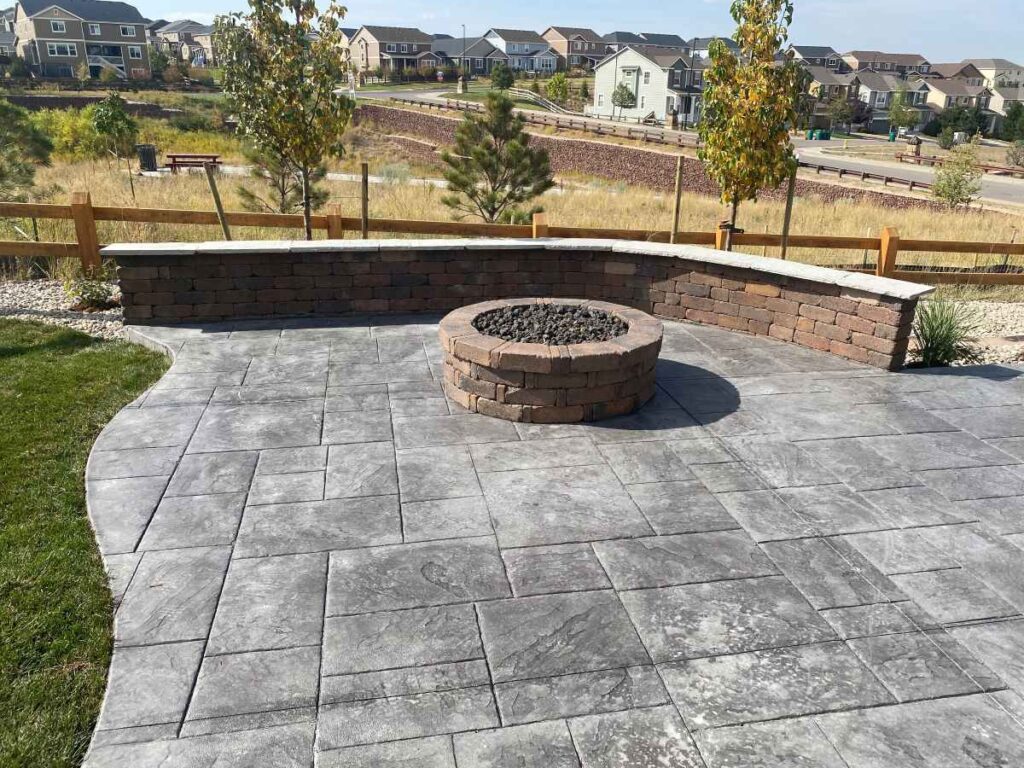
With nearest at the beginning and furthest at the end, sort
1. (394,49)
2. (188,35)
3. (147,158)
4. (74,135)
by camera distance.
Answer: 1. (147,158)
2. (74,135)
3. (394,49)
4. (188,35)

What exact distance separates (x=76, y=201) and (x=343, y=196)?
14.6 meters

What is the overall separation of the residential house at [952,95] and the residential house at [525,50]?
141 feet

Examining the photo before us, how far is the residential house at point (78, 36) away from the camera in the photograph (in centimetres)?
6600

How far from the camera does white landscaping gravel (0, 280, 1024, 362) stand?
734 cm

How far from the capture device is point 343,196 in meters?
22.1

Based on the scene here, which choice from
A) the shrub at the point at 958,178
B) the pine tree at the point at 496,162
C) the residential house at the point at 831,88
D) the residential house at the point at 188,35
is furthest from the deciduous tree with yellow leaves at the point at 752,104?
the residential house at the point at 188,35

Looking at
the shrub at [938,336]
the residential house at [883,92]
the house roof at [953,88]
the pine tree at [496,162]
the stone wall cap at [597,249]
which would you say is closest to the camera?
the stone wall cap at [597,249]

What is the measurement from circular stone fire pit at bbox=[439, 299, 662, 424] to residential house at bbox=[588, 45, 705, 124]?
185 ft

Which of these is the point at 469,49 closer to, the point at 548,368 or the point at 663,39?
the point at 663,39

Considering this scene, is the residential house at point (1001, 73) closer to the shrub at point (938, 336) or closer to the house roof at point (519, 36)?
the house roof at point (519, 36)

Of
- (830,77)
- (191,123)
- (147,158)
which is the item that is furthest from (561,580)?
(830,77)

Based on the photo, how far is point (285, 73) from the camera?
8.99 metres

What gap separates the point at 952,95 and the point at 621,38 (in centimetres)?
3980

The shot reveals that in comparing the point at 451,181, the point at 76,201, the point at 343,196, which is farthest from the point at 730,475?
the point at 343,196
